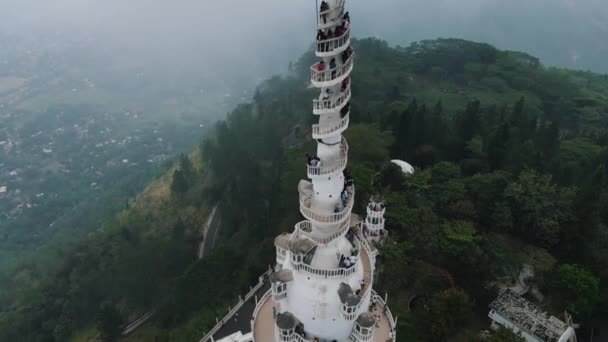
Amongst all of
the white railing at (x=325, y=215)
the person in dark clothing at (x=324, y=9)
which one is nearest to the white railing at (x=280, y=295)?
the white railing at (x=325, y=215)

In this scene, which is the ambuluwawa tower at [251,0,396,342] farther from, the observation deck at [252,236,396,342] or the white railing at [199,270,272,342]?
the white railing at [199,270,272,342]

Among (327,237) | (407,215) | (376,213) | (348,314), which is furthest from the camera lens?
(407,215)

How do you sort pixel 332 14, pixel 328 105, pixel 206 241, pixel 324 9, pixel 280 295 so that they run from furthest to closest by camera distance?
pixel 206 241 < pixel 280 295 < pixel 328 105 < pixel 332 14 < pixel 324 9

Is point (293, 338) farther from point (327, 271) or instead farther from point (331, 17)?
point (331, 17)

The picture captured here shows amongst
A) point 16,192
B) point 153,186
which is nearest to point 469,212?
point 153,186

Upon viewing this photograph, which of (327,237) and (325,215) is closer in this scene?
(325,215)

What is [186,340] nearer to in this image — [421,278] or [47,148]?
[421,278]

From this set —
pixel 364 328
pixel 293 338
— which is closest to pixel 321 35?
pixel 364 328
